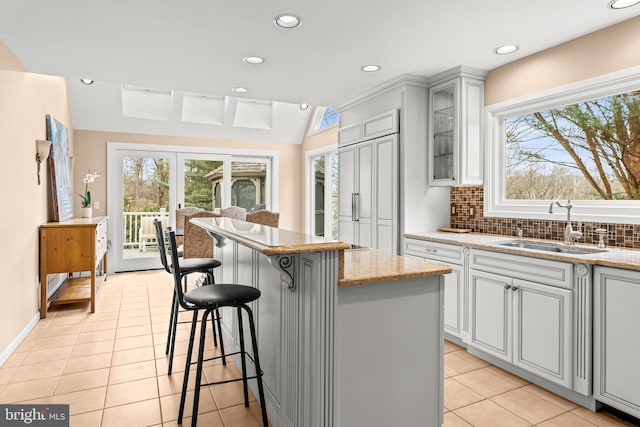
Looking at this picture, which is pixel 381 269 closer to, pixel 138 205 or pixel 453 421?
pixel 453 421

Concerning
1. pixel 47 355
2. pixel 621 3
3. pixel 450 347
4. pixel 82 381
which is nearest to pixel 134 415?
pixel 82 381

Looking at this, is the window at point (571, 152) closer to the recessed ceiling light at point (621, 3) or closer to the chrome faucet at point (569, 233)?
the chrome faucet at point (569, 233)

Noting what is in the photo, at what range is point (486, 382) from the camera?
264 centimetres

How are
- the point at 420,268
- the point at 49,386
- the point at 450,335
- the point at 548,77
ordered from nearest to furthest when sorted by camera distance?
the point at 420,268 < the point at 49,386 < the point at 548,77 < the point at 450,335

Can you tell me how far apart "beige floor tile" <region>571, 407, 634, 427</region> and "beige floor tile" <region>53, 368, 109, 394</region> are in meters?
2.97

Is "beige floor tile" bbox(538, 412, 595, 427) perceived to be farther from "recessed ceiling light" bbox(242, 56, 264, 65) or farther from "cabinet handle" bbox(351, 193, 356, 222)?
"recessed ceiling light" bbox(242, 56, 264, 65)

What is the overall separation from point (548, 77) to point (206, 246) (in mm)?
4151

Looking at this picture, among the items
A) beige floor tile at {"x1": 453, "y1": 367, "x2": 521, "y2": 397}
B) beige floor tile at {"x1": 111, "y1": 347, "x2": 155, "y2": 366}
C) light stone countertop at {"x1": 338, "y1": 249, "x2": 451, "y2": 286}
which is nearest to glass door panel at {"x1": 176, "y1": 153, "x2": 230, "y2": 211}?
beige floor tile at {"x1": 111, "y1": 347, "x2": 155, "y2": 366}

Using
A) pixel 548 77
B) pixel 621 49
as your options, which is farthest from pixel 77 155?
pixel 621 49

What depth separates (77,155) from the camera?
244 inches

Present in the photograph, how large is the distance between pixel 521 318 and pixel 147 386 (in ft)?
8.28

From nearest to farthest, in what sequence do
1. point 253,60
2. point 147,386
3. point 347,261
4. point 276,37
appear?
point 347,261, point 147,386, point 276,37, point 253,60

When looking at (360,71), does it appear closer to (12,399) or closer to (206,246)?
(206,246)

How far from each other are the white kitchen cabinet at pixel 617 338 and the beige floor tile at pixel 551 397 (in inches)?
7.1
